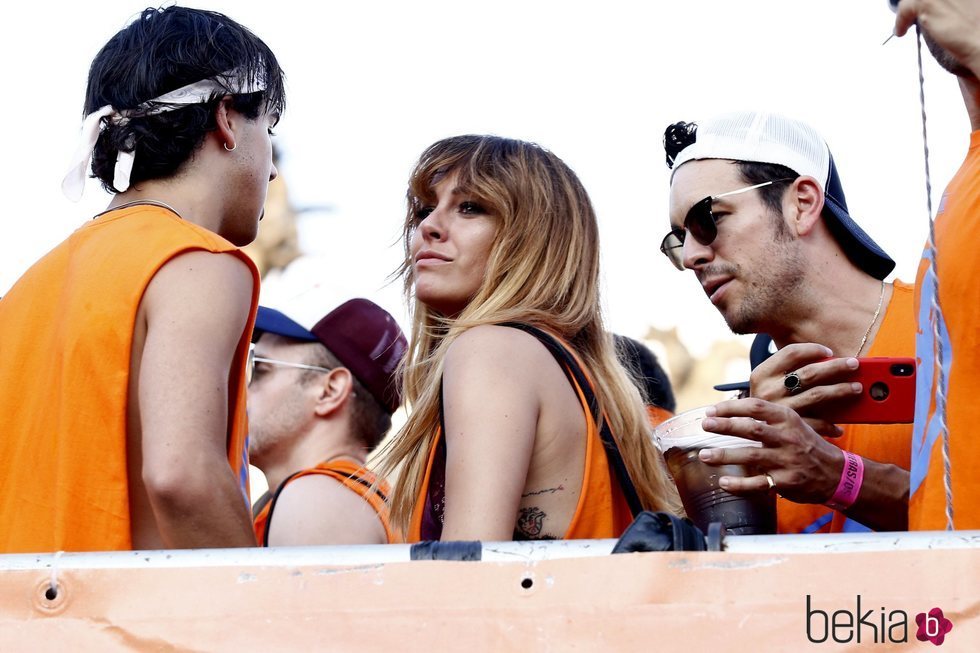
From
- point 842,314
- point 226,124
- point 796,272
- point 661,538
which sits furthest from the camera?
point 796,272

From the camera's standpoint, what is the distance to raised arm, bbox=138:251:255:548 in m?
2.04

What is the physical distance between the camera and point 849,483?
8.37 ft

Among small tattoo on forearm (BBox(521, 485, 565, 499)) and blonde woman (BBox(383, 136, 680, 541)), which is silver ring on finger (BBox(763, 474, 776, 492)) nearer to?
blonde woman (BBox(383, 136, 680, 541))

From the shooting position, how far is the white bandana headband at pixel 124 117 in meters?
2.51

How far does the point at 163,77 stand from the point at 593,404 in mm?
1132

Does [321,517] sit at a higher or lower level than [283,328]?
lower

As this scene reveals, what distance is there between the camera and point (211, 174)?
256 centimetres

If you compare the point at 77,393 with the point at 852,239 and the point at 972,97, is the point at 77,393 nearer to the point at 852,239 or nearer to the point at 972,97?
the point at 972,97

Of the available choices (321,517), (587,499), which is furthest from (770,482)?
(321,517)

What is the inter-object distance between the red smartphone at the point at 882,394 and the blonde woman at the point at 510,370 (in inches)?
16.4

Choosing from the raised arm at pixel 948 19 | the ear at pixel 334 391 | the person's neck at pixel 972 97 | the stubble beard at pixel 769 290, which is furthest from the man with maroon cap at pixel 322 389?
the raised arm at pixel 948 19

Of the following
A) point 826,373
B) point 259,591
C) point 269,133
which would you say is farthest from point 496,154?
point 259,591

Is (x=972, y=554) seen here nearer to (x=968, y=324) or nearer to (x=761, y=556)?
(x=761, y=556)

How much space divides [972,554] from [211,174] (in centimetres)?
173
